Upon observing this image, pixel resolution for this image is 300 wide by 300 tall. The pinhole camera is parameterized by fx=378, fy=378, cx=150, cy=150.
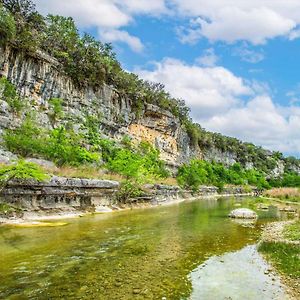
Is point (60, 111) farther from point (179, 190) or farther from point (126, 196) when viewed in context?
point (179, 190)

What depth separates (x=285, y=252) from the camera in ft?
52.3

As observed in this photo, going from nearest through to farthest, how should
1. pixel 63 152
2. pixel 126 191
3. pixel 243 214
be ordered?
1. pixel 243 214
2. pixel 63 152
3. pixel 126 191

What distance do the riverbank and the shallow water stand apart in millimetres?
1086

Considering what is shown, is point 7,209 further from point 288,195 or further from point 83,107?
point 288,195

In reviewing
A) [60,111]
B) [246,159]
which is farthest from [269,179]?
[60,111]

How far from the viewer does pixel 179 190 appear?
63250 millimetres

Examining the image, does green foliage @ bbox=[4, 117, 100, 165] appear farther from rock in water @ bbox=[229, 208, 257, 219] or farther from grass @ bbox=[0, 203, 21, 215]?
rock in water @ bbox=[229, 208, 257, 219]

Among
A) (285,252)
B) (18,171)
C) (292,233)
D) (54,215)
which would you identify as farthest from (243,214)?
(18,171)

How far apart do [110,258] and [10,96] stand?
3326cm

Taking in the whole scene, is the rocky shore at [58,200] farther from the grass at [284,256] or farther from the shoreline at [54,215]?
the grass at [284,256]

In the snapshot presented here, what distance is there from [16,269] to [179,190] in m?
51.0

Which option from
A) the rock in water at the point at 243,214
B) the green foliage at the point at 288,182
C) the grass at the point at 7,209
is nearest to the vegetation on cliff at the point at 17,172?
the grass at the point at 7,209

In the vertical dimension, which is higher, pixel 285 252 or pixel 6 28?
pixel 6 28

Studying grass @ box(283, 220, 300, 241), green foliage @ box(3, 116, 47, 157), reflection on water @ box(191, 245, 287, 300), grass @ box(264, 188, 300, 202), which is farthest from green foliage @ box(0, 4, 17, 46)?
grass @ box(264, 188, 300, 202)
